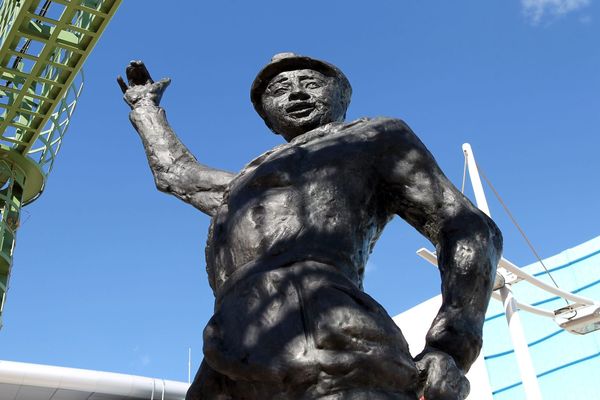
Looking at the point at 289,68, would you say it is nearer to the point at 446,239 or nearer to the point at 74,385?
the point at 446,239

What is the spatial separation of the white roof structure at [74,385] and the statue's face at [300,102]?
20.4m

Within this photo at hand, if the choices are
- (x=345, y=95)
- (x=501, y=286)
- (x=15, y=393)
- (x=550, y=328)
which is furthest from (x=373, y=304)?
(x=550, y=328)

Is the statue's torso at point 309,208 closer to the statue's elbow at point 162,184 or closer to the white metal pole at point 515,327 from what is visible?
the statue's elbow at point 162,184

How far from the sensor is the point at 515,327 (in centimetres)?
1162

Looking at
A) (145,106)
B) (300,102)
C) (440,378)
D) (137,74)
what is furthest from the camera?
(137,74)

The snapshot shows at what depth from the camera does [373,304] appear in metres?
1.95

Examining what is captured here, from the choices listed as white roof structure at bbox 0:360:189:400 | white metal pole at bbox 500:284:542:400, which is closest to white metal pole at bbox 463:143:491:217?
white metal pole at bbox 500:284:542:400

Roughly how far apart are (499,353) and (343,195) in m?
26.0

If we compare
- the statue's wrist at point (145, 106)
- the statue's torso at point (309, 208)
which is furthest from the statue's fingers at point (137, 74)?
the statue's torso at point (309, 208)

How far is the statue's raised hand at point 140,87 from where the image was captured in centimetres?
309

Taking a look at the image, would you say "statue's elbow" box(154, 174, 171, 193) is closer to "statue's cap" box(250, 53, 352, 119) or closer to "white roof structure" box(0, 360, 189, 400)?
"statue's cap" box(250, 53, 352, 119)

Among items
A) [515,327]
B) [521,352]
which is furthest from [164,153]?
[515,327]

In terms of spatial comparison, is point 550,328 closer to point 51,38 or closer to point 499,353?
point 499,353

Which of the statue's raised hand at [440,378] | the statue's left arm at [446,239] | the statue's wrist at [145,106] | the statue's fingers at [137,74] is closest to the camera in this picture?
the statue's raised hand at [440,378]
